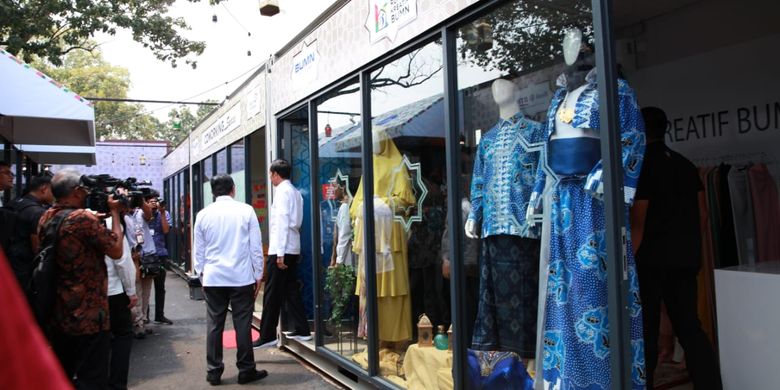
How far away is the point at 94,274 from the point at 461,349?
225cm

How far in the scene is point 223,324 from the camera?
Result: 15.6 ft

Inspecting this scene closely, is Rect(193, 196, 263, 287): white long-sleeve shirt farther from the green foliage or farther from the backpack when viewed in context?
the backpack

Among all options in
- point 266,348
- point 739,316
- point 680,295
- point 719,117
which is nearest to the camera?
point 739,316

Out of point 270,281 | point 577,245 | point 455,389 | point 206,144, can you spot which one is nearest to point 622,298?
point 577,245

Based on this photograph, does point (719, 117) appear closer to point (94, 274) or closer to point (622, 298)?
point (622, 298)

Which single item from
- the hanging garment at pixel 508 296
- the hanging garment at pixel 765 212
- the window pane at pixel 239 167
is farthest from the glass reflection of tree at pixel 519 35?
the window pane at pixel 239 167

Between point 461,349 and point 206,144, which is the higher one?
point 206,144

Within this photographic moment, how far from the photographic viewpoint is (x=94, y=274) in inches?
134

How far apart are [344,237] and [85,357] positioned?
205cm

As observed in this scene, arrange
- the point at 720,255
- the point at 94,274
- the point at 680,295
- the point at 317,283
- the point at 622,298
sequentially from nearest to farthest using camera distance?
the point at 622,298 < the point at 680,295 < the point at 94,274 < the point at 720,255 < the point at 317,283

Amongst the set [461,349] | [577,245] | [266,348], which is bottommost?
[266,348]

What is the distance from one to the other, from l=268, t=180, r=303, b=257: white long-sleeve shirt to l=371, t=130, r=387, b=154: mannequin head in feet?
4.86

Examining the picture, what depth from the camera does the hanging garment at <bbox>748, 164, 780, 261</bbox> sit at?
3816 mm

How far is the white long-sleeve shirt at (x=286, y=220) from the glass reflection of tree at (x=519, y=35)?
269 cm
